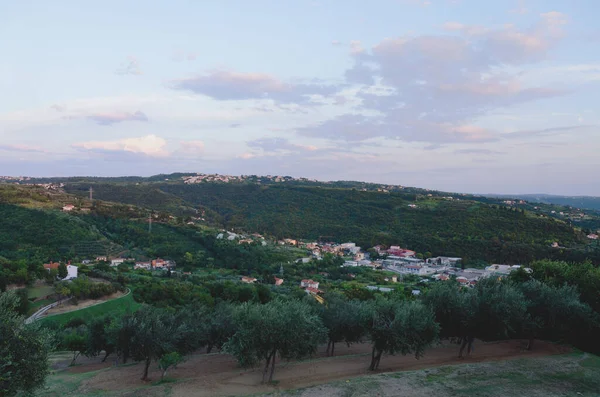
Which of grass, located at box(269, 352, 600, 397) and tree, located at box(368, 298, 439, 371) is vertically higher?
tree, located at box(368, 298, 439, 371)

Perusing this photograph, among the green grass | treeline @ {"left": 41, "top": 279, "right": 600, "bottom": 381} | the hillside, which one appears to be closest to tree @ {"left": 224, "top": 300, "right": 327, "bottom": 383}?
treeline @ {"left": 41, "top": 279, "right": 600, "bottom": 381}

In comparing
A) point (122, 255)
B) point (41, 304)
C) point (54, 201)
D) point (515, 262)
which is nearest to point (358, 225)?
point (515, 262)

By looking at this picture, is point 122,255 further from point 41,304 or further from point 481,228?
point 481,228

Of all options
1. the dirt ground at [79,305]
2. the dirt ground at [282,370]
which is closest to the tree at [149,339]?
the dirt ground at [282,370]

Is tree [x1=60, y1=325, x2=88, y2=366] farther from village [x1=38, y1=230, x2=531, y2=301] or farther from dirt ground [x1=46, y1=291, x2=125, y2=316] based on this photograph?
village [x1=38, y1=230, x2=531, y2=301]

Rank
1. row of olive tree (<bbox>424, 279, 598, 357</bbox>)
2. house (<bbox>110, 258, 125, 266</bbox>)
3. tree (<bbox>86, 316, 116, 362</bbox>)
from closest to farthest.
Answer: row of olive tree (<bbox>424, 279, 598, 357</bbox>)
tree (<bbox>86, 316, 116, 362</bbox>)
house (<bbox>110, 258, 125, 266</bbox>)

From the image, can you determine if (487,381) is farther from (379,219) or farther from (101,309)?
(379,219)

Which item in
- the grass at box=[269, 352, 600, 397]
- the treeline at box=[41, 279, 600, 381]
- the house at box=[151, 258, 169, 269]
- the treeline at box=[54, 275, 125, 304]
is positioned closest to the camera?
the grass at box=[269, 352, 600, 397]
